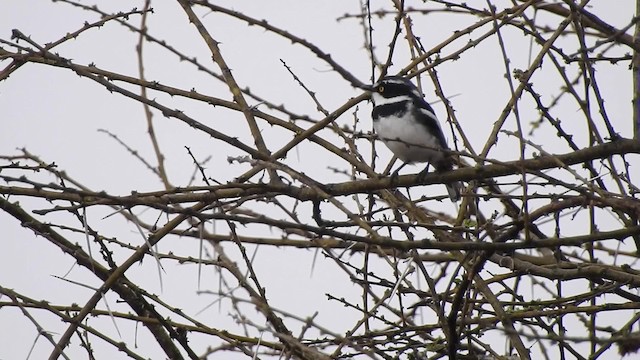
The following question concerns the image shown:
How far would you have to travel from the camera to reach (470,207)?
4887 mm

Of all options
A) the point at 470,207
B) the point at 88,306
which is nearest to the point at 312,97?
the point at 470,207

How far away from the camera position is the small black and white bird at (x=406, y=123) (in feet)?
19.7

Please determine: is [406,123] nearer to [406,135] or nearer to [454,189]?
[406,135]

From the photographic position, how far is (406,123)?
239 inches

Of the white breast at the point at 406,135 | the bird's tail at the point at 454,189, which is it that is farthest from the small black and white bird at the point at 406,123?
the bird's tail at the point at 454,189

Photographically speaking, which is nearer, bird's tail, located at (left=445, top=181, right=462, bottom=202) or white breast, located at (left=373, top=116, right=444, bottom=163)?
bird's tail, located at (left=445, top=181, right=462, bottom=202)

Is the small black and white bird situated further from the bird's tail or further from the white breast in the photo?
the bird's tail

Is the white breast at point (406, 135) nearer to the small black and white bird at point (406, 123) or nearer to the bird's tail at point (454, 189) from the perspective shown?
the small black and white bird at point (406, 123)

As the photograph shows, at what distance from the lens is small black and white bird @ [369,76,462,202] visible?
236 inches

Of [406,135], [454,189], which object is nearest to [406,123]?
[406,135]

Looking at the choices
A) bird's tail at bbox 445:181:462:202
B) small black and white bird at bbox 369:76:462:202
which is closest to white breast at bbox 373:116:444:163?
small black and white bird at bbox 369:76:462:202

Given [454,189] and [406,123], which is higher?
[406,123]

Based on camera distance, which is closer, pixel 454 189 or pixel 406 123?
pixel 454 189

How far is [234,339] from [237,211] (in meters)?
0.90
